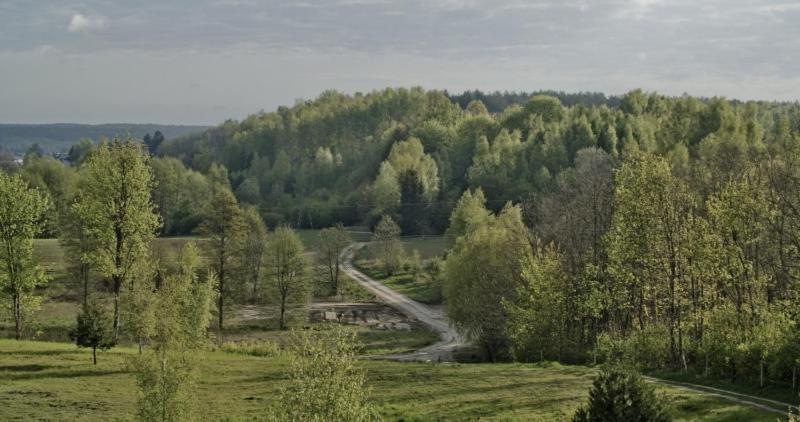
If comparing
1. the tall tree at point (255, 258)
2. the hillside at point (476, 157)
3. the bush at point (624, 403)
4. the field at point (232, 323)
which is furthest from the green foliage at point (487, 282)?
the hillside at point (476, 157)

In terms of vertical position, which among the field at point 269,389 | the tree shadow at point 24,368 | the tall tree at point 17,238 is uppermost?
the tall tree at point 17,238

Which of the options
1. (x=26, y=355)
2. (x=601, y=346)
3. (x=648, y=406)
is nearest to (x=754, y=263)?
(x=601, y=346)

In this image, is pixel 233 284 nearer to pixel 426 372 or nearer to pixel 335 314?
pixel 335 314

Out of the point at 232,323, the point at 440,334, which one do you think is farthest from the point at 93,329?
the point at 440,334

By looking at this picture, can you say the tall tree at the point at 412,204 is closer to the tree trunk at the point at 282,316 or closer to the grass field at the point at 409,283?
the grass field at the point at 409,283

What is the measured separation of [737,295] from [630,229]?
23.7 feet

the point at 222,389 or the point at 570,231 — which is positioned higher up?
the point at 570,231

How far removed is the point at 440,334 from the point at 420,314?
10129 mm

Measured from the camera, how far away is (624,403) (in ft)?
78.5

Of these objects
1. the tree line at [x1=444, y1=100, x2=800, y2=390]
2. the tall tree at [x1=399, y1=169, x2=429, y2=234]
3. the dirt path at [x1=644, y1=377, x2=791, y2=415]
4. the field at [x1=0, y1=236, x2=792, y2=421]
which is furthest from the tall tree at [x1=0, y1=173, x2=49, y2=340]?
the tall tree at [x1=399, y1=169, x2=429, y2=234]

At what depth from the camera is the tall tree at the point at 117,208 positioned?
1885 inches

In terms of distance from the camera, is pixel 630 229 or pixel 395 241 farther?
pixel 395 241

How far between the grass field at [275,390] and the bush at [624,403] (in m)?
7.45

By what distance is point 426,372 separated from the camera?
44.1 metres
